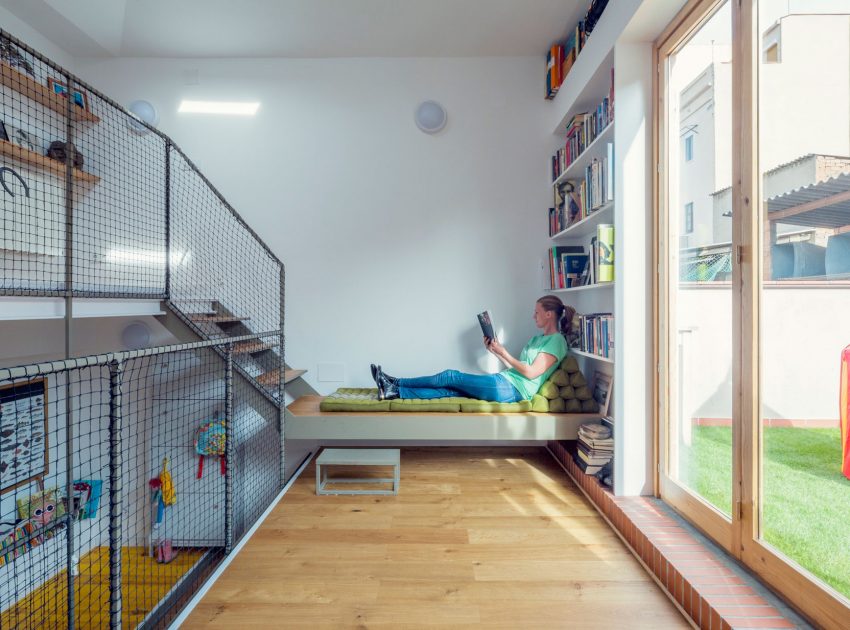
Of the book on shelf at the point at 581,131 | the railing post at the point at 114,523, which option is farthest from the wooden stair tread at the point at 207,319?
the book on shelf at the point at 581,131

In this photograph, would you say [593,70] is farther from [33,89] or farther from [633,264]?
[33,89]

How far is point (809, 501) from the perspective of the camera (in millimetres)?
1359

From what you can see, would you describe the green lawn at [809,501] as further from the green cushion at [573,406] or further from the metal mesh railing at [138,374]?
the metal mesh railing at [138,374]

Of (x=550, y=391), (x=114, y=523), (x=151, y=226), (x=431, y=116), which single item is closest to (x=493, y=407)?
(x=550, y=391)

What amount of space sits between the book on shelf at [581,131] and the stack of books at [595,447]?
1.73m

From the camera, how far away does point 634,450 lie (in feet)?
7.42

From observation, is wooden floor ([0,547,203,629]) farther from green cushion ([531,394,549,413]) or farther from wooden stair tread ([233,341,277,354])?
green cushion ([531,394,549,413])

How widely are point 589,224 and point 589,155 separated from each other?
17.3 inches

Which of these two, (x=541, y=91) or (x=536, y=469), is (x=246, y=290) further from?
(x=541, y=91)

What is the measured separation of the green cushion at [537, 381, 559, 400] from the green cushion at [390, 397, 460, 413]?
1.81 feet

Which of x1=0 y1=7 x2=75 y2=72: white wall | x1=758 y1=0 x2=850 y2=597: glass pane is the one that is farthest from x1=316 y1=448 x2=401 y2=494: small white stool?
x1=0 y1=7 x2=75 y2=72: white wall

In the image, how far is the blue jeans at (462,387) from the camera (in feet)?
9.45

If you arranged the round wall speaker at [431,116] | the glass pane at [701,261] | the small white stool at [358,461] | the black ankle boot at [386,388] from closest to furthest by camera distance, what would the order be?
1. the glass pane at [701,261]
2. the small white stool at [358,461]
3. the black ankle boot at [386,388]
4. the round wall speaker at [431,116]

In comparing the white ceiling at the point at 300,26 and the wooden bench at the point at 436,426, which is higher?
the white ceiling at the point at 300,26
